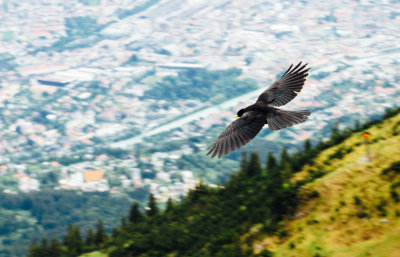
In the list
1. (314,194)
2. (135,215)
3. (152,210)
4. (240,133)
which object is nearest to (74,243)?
(135,215)

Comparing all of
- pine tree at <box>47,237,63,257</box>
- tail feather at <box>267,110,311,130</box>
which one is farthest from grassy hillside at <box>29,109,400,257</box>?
pine tree at <box>47,237,63,257</box>

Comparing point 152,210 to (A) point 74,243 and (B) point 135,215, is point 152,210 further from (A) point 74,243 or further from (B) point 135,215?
(A) point 74,243

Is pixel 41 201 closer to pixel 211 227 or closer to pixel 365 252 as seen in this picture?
pixel 211 227

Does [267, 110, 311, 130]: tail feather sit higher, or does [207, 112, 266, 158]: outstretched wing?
[267, 110, 311, 130]: tail feather

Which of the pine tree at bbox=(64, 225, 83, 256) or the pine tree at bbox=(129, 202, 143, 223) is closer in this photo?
the pine tree at bbox=(129, 202, 143, 223)

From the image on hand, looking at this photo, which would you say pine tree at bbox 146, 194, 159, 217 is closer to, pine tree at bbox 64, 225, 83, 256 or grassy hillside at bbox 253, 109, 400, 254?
pine tree at bbox 64, 225, 83, 256
